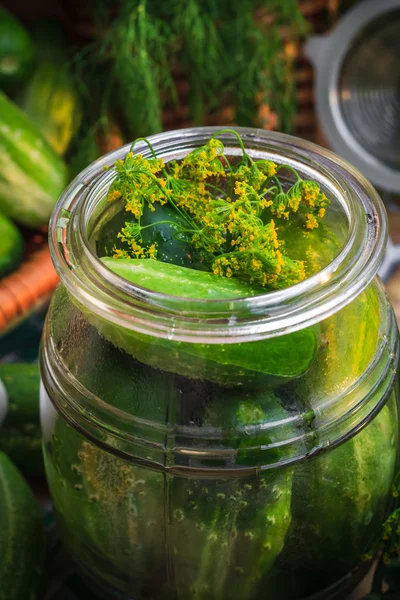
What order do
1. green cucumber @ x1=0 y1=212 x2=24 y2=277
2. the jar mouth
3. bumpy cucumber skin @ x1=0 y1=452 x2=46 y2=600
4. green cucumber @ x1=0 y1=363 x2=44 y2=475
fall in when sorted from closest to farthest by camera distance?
1. the jar mouth
2. bumpy cucumber skin @ x1=0 y1=452 x2=46 y2=600
3. green cucumber @ x1=0 y1=363 x2=44 y2=475
4. green cucumber @ x1=0 y1=212 x2=24 y2=277

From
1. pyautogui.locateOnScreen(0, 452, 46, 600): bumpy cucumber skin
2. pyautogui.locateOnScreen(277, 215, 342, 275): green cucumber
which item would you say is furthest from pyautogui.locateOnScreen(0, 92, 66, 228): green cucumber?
pyautogui.locateOnScreen(277, 215, 342, 275): green cucumber

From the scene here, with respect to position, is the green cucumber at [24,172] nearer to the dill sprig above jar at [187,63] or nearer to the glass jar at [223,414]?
the dill sprig above jar at [187,63]

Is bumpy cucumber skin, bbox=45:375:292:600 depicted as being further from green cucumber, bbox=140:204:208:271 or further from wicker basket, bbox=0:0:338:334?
wicker basket, bbox=0:0:338:334

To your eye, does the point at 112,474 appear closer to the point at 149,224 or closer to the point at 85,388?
the point at 85,388

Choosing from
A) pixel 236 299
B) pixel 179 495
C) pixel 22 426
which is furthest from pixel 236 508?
pixel 22 426

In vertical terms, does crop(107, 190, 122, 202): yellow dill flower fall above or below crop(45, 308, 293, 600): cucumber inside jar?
above

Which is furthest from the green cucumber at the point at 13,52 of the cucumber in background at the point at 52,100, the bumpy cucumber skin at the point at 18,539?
the bumpy cucumber skin at the point at 18,539

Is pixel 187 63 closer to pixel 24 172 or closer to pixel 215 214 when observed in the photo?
pixel 24 172
